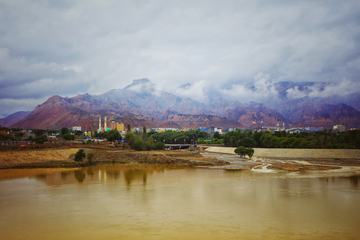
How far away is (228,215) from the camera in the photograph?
57.3 ft

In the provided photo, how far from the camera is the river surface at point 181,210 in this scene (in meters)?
14.4

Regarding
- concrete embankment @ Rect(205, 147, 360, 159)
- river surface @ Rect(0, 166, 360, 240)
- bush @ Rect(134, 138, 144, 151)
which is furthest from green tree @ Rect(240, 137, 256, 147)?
river surface @ Rect(0, 166, 360, 240)

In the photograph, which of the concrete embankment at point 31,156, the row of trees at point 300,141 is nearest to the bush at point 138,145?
the concrete embankment at point 31,156

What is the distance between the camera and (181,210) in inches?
736

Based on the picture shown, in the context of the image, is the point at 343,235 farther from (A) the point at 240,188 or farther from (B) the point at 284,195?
(A) the point at 240,188

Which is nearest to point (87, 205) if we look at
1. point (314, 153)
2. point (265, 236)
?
point (265, 236)

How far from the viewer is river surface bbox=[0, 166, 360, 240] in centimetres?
1440

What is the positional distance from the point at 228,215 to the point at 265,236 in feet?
13.0

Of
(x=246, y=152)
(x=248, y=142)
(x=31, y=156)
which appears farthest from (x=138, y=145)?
(x=248, y=142)

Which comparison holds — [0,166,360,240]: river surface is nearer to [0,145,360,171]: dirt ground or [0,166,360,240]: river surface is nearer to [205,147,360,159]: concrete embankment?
[0,145,360,171]: dirt ground

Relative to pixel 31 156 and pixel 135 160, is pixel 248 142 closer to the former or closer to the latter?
pixel 135 160

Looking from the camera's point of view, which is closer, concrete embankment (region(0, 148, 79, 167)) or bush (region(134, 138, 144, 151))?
concrete embankment (region(0, 148, 79, 167))

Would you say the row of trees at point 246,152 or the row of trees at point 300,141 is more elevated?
the row of trees at point 300,141

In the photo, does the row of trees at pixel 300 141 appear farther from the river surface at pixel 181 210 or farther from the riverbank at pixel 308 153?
→ the river surface at pixel 181 210
